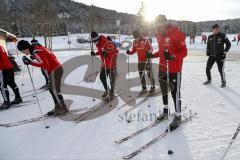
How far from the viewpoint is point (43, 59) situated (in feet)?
21.4

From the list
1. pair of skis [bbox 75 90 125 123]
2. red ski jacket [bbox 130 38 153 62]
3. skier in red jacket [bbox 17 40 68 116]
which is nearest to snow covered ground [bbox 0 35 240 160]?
pair of skis [bbox 75 90 125 123]

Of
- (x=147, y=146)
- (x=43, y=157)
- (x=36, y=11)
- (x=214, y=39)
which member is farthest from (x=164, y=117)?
(x=36, y=11)

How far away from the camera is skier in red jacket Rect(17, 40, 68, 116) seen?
21.3 feet

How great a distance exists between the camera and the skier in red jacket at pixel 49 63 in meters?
6.49

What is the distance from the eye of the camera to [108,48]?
7996 millimetres

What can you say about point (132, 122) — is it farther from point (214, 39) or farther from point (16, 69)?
point (16, 69)

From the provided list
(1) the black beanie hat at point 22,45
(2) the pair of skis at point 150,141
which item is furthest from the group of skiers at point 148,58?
(2) the pair of skis at point 150,141

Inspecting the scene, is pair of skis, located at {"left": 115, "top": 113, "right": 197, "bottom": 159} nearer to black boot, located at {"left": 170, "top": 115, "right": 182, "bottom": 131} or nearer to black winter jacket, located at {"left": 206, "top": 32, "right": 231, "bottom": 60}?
black boot, located at {"left": 170, "top": 115, "right": 182, "bottom": 131}

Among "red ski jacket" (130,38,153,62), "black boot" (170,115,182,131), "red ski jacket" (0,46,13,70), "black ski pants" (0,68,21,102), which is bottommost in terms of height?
"black boot" (170,115,182,131)

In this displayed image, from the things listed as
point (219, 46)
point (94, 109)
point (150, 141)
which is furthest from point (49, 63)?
point (219, 46)

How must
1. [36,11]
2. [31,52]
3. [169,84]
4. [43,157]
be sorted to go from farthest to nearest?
[36,11], [31,52], [169,84], [43,157]

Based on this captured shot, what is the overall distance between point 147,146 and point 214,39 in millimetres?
5652

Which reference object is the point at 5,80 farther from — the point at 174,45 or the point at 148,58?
the point at 174,45

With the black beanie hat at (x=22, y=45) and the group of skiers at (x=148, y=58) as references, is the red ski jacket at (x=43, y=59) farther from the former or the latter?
the black beanie hat at (x=22, y=45)
